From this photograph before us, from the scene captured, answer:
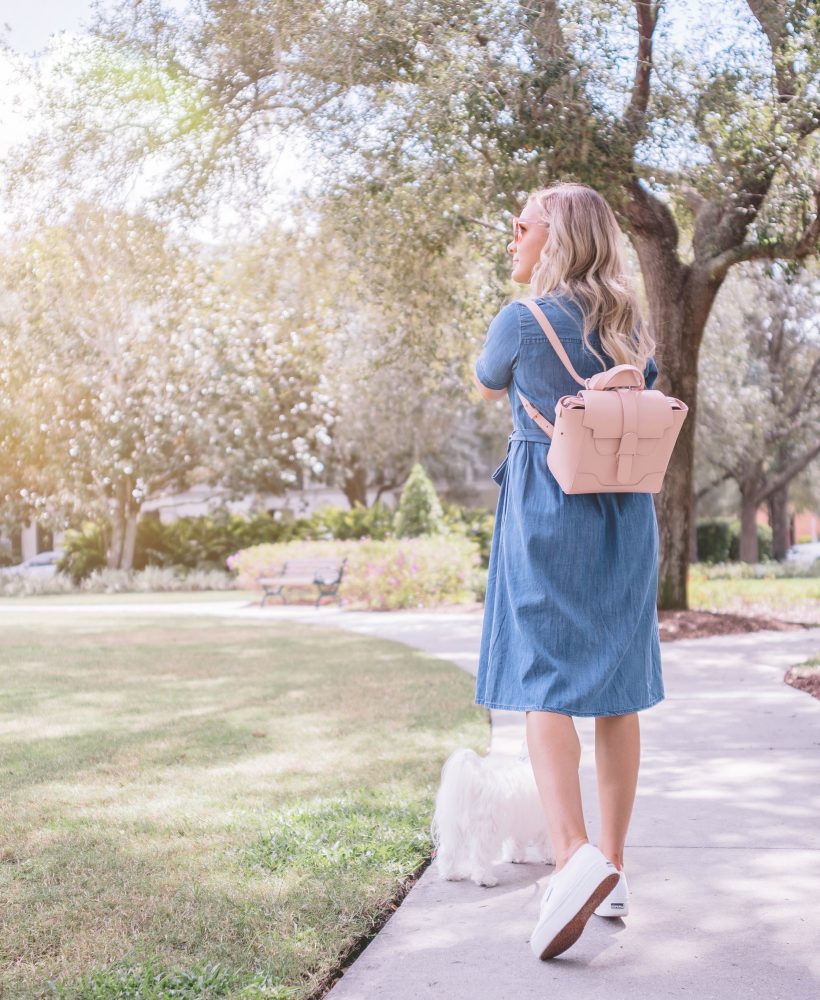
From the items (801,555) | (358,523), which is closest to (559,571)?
(358,523)

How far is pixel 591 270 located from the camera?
3197 mm

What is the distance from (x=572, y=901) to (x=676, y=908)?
0.58 meters

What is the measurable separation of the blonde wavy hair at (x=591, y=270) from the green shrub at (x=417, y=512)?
1817 cm

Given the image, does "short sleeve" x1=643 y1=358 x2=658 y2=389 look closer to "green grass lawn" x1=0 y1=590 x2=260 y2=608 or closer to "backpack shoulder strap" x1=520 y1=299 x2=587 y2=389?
"backpack shoulder strap" x1=520 y1=299 x2=587 y2=389

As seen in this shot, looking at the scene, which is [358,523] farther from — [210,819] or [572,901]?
[572,901]

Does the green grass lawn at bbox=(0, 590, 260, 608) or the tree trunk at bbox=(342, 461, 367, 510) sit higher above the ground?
the tree trunk at bbox=(342, 461, 367, 510)

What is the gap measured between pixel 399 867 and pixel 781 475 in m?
26.5

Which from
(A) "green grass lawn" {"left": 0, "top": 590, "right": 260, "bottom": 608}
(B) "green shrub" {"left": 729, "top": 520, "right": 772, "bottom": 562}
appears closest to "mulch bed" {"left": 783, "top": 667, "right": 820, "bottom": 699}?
(A) "green grass lawn" {"left": 0, "top": 590, "right": 260, "bottom": 608}

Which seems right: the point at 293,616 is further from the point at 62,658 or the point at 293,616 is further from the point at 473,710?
the point at 473,710

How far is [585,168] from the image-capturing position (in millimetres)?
9039

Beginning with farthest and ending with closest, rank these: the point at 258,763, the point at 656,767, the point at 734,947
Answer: the point at 258,763 < the point at 656,767 < the point at 734,947

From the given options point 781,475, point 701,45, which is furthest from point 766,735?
point 781,475

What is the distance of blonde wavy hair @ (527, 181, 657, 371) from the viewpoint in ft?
10.4

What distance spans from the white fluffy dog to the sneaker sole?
2.19 feet
